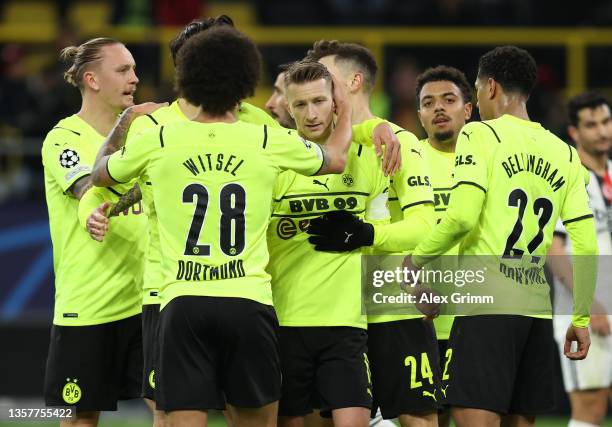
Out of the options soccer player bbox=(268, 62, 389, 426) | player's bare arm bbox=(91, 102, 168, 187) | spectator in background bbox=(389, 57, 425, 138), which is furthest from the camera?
spectator in background bbox=(389, 57, 425, 138)

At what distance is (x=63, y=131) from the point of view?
674cm

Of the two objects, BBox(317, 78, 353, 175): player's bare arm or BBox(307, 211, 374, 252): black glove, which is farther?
BBox(307, 211, 374, 252): black glove

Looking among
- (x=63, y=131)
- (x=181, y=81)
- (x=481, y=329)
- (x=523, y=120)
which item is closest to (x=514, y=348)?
(x=481, y=329)

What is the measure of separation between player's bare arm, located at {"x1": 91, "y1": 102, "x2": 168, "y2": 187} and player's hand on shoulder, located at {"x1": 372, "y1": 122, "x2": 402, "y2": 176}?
1.12 meters

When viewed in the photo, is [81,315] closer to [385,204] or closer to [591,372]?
[385,204]

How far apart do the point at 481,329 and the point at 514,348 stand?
0.19 meters

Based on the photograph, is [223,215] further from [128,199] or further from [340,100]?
[340,100]

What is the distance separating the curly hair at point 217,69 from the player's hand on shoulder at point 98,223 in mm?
986

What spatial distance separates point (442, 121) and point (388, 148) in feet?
4.54

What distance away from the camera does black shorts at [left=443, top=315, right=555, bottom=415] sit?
6086 millimetres

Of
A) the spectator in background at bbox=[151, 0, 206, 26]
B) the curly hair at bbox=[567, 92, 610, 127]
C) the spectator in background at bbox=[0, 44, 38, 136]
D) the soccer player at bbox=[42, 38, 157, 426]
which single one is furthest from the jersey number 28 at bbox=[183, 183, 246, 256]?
the spectator in background at bbox=[151, 0, 206, 26]

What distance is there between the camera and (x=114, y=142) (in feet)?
19.1

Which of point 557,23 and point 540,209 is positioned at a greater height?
point 557,23

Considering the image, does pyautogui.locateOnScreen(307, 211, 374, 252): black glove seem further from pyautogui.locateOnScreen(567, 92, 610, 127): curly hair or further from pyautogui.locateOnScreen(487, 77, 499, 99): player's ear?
pyautogui.locateOnScreen(567, 92, 610, 127): curly hair
